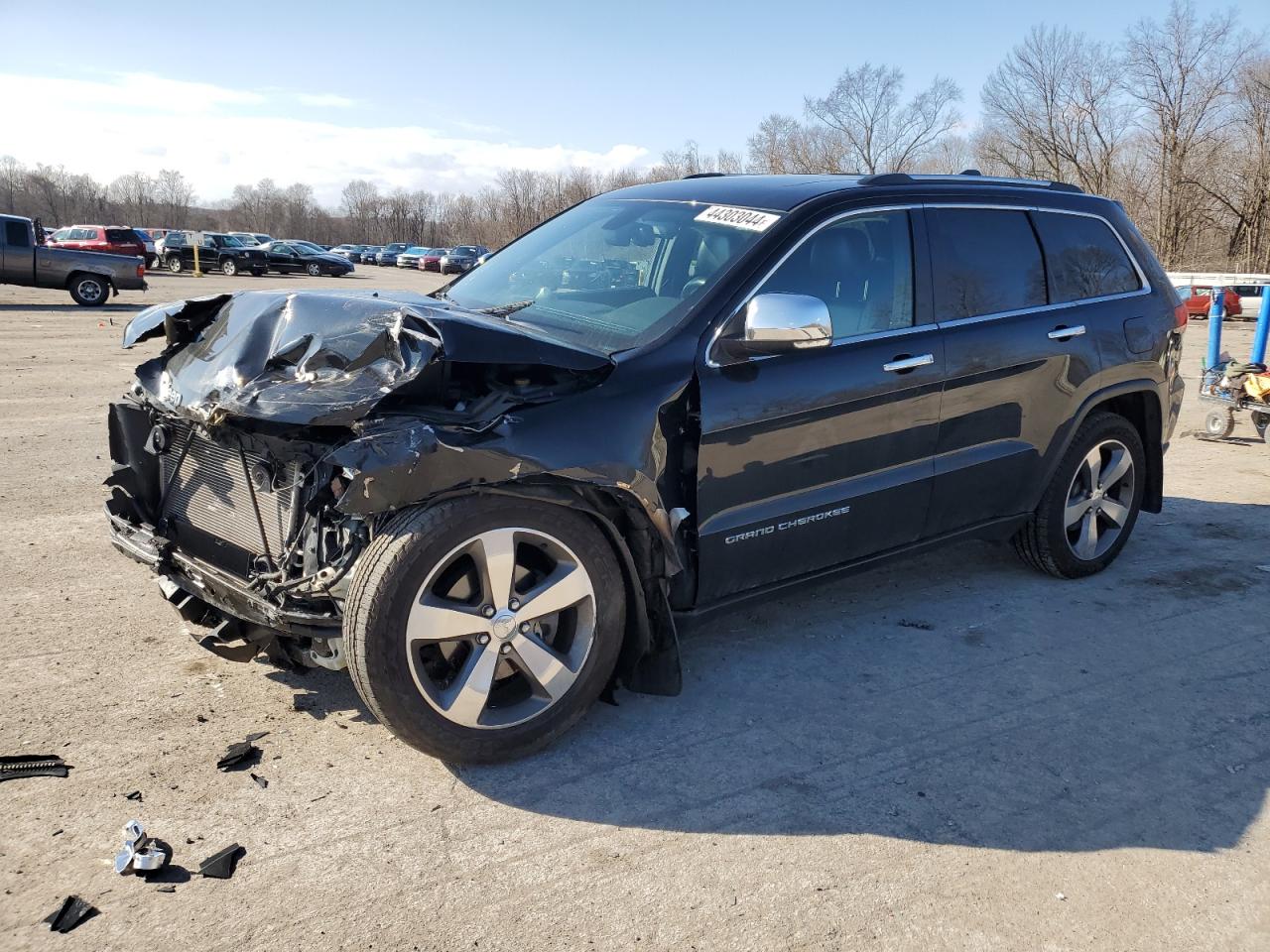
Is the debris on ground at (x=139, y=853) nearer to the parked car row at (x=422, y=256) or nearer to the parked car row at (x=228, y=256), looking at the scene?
the parked car row at (x=422, y=256)

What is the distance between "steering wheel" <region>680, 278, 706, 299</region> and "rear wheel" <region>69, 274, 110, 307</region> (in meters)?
21.6

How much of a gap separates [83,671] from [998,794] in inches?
133

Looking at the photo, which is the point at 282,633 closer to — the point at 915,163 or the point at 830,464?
the point at 830,464

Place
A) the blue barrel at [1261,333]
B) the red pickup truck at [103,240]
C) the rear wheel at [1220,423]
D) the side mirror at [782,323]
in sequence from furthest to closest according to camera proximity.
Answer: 1. the red pickup truck at [103,240]
2. the blue barrel at [1261,333]
3. the rear wheel at [1220,423]
4. the side mirror at [782,323]

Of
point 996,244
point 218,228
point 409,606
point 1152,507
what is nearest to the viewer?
point 409,606

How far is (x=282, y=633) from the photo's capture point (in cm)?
319

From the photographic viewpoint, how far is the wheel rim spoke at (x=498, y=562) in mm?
3098

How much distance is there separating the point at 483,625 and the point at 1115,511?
3.79 meters

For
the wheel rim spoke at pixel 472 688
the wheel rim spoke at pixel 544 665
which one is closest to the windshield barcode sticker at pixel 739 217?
the wheel rim spoke at pixel 544 665

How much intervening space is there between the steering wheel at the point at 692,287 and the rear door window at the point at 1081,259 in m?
2.06

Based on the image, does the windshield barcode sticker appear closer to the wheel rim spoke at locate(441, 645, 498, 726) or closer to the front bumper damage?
the front bumper damage

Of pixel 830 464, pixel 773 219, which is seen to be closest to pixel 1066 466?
pixel 830 464

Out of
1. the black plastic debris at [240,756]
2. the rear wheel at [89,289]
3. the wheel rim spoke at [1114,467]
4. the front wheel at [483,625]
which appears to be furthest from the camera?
the rear wheel at [89,289]

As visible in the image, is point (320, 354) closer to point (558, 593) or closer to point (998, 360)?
point (558, 593)
